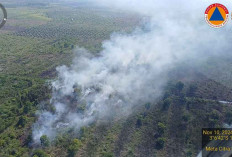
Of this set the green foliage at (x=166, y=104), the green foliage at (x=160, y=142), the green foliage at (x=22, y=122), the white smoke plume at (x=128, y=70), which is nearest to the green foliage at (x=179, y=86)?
the white smoke plume at (x=128, y=70)

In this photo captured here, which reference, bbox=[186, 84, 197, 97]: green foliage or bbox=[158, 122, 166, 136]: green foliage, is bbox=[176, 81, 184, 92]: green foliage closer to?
bbox=[186, 84, 197, 97]: green foliage

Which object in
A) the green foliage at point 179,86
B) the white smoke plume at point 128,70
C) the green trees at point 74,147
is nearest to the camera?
the green trees at point 74,147

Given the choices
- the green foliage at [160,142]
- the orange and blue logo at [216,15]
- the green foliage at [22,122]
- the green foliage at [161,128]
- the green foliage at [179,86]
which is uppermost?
the orange and blue logo at [216,15]

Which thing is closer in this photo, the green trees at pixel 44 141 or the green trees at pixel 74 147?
the green trees at pixel 74 147

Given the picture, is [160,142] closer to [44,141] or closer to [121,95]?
[121,95]

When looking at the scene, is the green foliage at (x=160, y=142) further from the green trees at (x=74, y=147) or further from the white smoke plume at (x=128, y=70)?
the green trees at (x=74, y=147)

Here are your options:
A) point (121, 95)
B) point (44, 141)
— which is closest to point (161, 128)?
point (121, 95)

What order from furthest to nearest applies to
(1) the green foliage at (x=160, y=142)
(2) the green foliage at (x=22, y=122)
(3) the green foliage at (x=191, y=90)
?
(3) the green foliage at (x=191, y=90)
(2) the green foliage at (x=22, y=122)
(1) the green foliage at (x=160, y=142)
